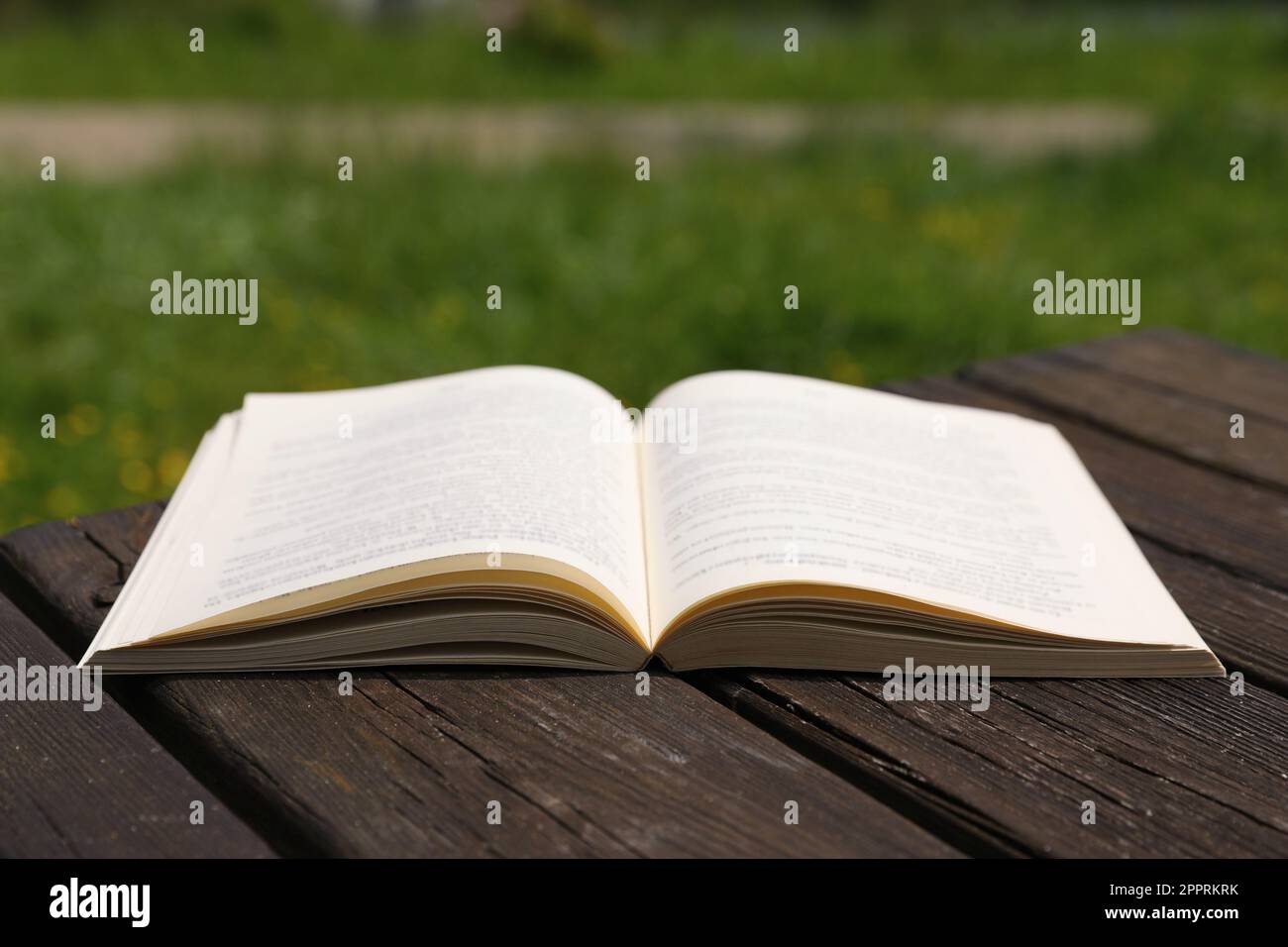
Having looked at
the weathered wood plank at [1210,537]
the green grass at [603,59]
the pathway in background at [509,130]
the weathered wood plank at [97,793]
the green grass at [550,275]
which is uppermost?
the green grass at [603,59]

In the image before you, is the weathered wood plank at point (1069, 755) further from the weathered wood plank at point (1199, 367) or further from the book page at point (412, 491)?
the weathered wood plank at point (1199, 367)

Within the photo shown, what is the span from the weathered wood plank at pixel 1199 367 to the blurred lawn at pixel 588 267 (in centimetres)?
128

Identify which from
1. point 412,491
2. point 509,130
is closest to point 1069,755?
point 412,491

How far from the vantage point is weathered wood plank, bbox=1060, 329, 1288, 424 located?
5.58 feet

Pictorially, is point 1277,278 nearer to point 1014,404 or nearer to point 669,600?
point 1014,404

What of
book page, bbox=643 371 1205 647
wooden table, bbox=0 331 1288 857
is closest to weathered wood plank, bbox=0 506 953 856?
wooden table, bbox=0 331 1288 857

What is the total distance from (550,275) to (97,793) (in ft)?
9.95

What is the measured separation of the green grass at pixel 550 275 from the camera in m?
3.14

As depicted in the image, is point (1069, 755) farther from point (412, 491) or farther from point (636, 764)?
point (412, 491)

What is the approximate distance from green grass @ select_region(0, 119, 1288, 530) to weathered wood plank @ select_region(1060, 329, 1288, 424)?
1.24m

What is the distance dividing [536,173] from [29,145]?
2.03 m

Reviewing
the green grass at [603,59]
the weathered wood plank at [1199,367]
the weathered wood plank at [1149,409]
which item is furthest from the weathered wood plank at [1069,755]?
the green grass at [603,59]

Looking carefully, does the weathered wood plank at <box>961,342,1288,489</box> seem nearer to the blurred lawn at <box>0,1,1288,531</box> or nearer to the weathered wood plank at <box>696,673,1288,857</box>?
the weathered wood plank at <box>696,673,1288,857</box>
